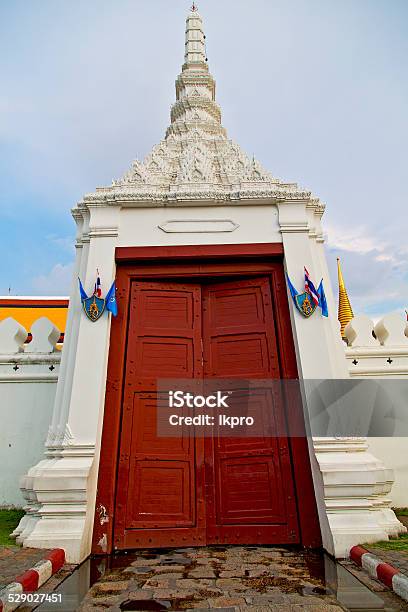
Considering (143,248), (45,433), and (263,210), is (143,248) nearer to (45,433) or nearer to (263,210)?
(263,210)

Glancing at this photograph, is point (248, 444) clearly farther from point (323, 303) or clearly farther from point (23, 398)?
point (23, 398)

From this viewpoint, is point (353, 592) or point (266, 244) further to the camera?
point (266, 244)

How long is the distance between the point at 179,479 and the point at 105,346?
5.89ft

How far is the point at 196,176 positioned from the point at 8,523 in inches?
208

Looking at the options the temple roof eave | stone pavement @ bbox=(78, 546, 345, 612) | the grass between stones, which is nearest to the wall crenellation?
the temple roof eave

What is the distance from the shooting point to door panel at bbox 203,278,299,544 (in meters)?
4.48

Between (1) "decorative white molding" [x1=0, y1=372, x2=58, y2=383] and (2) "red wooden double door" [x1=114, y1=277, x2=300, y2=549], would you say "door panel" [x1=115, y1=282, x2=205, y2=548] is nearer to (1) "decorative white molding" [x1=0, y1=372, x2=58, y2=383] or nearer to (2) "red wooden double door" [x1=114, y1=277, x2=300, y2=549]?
(2) "red wooden double door" [x1=114, y1=277, x2=300, y2=549]

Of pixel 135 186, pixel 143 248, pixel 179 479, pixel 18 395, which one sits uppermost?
pixel 135 186

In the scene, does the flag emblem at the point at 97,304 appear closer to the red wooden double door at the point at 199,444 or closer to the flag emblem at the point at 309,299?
the red wooden double door at the point at 199,444

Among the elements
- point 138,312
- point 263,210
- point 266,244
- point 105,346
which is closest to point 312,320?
Result: point 266,244

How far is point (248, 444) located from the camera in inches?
191

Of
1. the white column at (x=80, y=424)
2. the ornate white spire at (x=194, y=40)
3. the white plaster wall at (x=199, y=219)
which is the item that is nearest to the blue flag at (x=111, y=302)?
the white column at (x=80, y=424)

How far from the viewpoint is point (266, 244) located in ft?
18.9

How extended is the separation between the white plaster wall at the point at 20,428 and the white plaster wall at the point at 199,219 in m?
2.47
